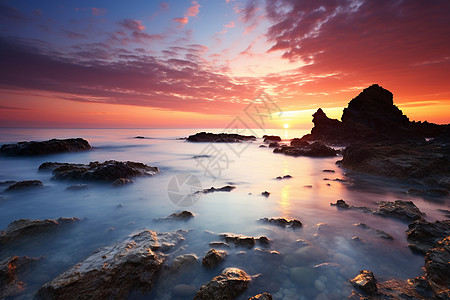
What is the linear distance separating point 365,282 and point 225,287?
2410 mm

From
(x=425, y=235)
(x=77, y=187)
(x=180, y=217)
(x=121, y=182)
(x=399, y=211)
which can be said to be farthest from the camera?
(x=121, y=182)

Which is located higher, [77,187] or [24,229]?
[24,229]

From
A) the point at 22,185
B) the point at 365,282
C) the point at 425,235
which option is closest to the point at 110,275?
the point at 365,282

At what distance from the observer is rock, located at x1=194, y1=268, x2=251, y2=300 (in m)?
2.99

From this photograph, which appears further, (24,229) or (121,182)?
(121,182)

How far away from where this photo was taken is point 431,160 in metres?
11.0

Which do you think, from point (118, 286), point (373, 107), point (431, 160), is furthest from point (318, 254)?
point (373, 107)

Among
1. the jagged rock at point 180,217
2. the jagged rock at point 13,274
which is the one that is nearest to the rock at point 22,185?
the jagged rock at point 13,274

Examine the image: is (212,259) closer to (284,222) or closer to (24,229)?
(284,222)

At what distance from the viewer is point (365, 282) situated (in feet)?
10.5

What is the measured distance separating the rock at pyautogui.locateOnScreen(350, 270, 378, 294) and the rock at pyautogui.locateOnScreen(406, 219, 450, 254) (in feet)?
6.67

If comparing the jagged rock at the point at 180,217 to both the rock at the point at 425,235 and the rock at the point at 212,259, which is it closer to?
the rock at the point at 212,259

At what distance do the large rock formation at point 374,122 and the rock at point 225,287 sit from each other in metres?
45.2

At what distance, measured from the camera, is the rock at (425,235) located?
Result: 435 cm
